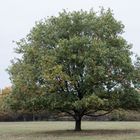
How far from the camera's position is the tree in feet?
139

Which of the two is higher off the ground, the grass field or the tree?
the tree

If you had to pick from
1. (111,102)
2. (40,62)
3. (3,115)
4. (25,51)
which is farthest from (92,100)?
(3,115)

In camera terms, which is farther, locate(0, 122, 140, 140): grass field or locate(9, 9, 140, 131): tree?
locate(9, 9, 140, 131): tree

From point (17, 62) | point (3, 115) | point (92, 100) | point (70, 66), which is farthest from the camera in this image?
point (3, 115)

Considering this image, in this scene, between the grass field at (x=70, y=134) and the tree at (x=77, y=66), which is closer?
the grass field at (x=70, y=134)

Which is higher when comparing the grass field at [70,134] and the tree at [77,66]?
the tree at [77,66]

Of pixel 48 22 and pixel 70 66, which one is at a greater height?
pixel 48 22

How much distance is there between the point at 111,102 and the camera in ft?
143

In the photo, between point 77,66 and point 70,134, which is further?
point 77,66

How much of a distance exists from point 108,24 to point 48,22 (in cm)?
581

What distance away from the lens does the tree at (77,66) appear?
42.5 meters

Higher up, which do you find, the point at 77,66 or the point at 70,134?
the point at 77,66

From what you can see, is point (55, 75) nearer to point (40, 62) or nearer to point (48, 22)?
point (40, 62)

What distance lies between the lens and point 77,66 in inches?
1719
